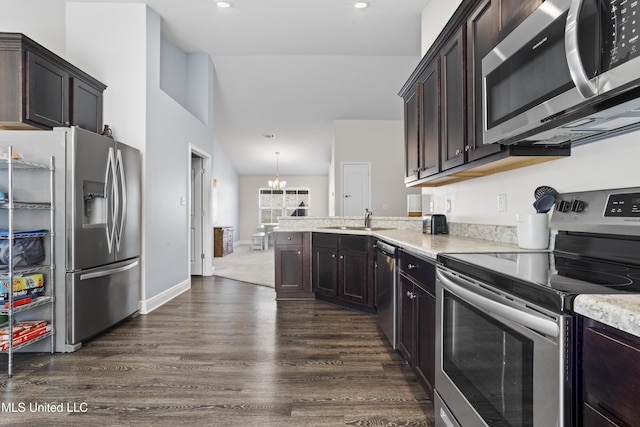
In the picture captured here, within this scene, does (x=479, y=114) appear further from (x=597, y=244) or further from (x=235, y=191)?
(x=235, y=191)

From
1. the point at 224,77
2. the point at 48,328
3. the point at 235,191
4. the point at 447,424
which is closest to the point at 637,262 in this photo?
the point at 447,424

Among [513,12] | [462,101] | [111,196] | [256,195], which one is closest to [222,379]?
[111,196]

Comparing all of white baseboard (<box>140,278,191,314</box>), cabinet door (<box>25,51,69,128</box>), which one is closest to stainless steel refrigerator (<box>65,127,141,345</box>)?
white baseboard (<box>140,278,191,314</box>)

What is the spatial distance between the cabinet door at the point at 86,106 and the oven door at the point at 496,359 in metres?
3.46

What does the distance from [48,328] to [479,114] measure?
3.26 metres

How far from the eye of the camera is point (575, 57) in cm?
101

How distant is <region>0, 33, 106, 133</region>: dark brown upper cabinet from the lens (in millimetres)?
2660

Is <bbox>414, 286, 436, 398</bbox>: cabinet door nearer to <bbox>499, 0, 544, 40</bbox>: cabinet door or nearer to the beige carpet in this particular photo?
<bbox>499, 0, 544, 40</bbox>: cabinet door

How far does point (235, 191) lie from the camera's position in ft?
38.5

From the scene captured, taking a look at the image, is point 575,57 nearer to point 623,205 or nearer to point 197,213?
point 623,205

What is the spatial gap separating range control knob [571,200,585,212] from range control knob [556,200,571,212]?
3 centimetres

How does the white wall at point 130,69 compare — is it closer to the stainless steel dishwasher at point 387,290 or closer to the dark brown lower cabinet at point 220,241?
the stainless steel dishwasher at point 387,290

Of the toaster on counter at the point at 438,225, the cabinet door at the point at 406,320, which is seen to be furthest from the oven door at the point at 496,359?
the toaster on counter at the point at 438,225

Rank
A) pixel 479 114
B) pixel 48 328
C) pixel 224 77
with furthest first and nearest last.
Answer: pixel 224 77 < pixel 48 328 < pixel 479 114
